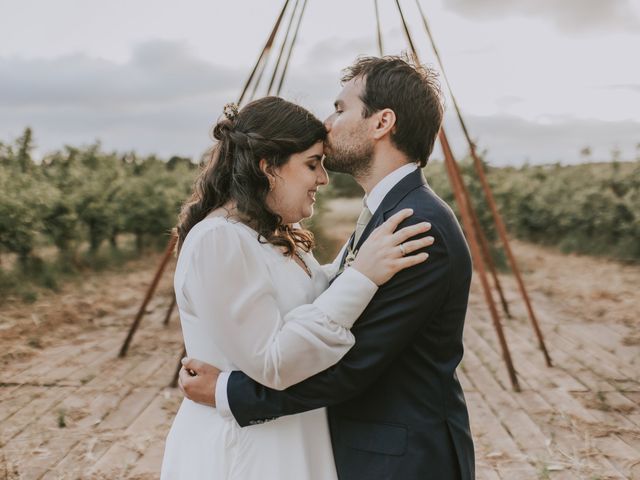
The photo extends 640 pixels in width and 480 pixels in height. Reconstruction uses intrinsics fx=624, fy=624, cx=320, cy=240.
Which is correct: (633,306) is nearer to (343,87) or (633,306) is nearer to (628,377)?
(628,377)

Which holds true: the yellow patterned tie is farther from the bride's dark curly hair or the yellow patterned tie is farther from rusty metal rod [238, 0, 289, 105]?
rusty metal rod [238, 0, 289, 105]

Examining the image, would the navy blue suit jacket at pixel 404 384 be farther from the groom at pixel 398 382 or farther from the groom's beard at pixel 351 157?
the groom's beard at pixel 351 157

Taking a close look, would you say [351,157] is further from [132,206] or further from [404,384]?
[132,206]

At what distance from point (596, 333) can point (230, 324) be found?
6282 millimetres

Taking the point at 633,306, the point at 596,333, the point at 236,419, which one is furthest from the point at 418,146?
the point at 633,306

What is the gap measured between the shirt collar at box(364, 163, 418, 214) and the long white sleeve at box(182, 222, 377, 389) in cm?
40

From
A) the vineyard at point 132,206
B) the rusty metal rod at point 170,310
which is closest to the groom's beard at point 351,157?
the rusty metal rod at point 170,310

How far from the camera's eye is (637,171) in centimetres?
1140

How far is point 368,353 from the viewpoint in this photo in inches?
71.7

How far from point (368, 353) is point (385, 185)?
0.63 meters

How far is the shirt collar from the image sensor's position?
84.5 inches

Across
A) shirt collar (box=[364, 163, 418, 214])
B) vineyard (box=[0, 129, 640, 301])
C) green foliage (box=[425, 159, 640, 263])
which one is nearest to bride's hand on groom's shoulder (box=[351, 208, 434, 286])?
shirt collar (box=[364, 163, 418, 214])

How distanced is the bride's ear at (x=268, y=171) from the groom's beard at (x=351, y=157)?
0.85 ft

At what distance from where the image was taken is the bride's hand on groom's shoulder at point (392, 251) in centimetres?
181
